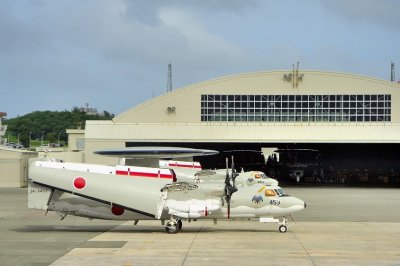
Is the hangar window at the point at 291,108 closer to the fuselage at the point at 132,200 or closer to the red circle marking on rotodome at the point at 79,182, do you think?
the fuselage at the point at 132,200

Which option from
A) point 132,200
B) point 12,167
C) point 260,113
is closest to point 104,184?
point 132,200

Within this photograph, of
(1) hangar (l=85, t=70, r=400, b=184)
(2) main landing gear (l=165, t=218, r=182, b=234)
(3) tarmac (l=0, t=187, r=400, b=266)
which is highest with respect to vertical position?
(1) hangar (l=85, t=70, r=400, b=184)

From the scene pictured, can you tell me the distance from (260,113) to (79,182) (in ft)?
142

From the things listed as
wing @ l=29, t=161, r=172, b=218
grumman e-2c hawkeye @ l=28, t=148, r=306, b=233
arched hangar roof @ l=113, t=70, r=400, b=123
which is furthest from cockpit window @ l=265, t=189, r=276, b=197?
arched hangar roof @ l=113, t=70, r=400, b=123

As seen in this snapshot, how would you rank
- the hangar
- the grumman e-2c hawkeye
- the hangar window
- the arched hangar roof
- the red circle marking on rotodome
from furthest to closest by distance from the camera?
the hangar window < the arched hangar roof < the hangar < the red circle marking on rotodome < the grumman e-2c hawkeye

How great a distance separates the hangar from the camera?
65.1 metres

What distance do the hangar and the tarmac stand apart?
29.7 m

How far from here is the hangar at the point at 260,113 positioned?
2562 inches

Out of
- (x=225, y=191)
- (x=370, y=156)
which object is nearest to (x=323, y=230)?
(x=225, y=191)

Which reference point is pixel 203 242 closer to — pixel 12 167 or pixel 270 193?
pixel 270 193

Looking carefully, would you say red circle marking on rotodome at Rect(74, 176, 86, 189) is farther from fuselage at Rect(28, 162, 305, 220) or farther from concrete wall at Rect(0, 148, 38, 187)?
concrete wall at Rect(0, 148, 38, 187)

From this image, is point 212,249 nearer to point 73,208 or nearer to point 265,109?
point 73,208

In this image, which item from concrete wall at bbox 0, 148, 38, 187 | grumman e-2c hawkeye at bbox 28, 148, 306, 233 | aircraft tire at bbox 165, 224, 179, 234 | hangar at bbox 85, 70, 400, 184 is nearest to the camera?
aircraft tire at bbox 165, 224, 179, 234

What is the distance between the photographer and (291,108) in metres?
67.9
